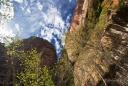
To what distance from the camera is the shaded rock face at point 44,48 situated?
48.6 meters

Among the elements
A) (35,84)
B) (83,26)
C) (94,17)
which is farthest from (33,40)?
(35,84)

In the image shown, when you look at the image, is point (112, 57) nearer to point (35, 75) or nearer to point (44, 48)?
point (35, 75)

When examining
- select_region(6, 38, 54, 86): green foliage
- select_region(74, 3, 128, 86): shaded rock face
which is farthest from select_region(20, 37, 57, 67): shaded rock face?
select_region(74, 3, 128, 86): shaded rock face

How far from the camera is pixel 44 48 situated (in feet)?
164

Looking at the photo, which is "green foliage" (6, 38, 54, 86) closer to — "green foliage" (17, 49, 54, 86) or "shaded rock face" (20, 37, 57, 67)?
"green foliage" (17, 49, 54, 86)

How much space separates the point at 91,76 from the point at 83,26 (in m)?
20.6

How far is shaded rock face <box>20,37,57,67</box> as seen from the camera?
4862 cm

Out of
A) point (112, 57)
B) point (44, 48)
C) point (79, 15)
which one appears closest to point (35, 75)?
point (112, 57)

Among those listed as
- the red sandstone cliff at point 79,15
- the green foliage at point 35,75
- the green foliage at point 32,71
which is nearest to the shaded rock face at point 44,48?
the red sandstone cliff at point 79,15

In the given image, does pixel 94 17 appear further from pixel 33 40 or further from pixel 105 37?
pixel 33 40

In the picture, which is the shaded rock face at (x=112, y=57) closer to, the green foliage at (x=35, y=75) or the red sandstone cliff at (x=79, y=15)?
the green foliage at (x=35, y=75)

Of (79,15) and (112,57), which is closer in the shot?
(112,57)

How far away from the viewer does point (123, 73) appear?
16.8 m

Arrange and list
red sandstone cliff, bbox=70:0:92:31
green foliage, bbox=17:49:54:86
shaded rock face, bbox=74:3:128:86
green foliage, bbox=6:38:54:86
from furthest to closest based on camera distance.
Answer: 1. red sandstone cliff, bbox=70:0:92:31
2. green foliage, bbox=6:38:54:86
3. green foliage, bbox=17:49:54:86
4. shaded rock face, bbox=74:3:128:86
